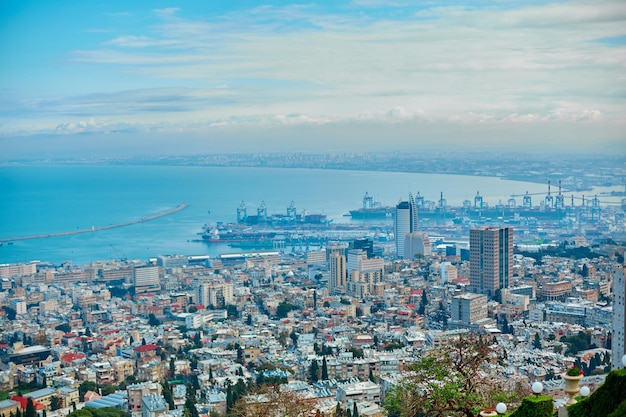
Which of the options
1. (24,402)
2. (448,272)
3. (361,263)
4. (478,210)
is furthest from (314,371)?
(478,210)

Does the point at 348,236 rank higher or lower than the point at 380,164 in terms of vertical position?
lower

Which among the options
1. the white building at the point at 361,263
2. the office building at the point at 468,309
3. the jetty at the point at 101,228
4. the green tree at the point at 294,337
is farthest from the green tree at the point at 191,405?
the jetty at the point at 101,228

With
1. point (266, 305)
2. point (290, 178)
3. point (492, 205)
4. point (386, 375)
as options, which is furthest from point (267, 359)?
point (290, 178)

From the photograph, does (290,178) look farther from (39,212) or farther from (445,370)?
(445,370)

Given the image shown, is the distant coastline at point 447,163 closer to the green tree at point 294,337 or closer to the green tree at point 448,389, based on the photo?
the green tree at point 294,337

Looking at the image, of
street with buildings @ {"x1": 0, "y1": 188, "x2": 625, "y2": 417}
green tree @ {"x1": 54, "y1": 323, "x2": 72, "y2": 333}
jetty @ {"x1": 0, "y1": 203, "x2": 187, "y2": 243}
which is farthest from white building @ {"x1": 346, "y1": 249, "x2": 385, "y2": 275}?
jetty @ {"x1": 0, "y1": 203, "x2": 187, "y2": 243}
